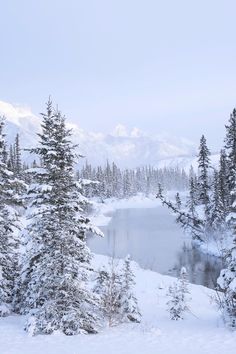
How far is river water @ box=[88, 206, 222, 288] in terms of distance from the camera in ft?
133

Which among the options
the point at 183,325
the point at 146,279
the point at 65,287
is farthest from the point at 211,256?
→ the point at 65,287

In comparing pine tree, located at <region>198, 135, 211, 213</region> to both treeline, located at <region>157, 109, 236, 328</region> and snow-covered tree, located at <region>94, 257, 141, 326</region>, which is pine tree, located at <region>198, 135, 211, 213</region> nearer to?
treeline, located at <region>157, 109, 236, 328</region>

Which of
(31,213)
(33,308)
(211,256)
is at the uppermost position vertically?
(31,213)

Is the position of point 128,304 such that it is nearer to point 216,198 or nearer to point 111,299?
point 111,299

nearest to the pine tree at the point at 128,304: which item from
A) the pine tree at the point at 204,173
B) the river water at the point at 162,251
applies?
the river water at the point at 162,251

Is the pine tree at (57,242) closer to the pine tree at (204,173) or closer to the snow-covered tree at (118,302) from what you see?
the snow-covered tree at (118,302)

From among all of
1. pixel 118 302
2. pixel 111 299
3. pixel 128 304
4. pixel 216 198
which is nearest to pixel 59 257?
pixel 111 299

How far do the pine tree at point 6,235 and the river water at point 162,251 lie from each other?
10.8m

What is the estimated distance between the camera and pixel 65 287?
1593 centimetres

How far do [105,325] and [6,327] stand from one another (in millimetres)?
3870

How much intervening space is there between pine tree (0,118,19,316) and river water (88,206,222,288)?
35.5 ft

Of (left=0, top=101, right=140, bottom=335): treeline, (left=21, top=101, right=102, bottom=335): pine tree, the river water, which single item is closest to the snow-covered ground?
(left=0, top=101, right=140, bottom=335): treeline

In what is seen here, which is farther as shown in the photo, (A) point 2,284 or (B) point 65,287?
(A) point 2,284

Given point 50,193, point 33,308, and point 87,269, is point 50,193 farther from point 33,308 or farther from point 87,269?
point 33,308
